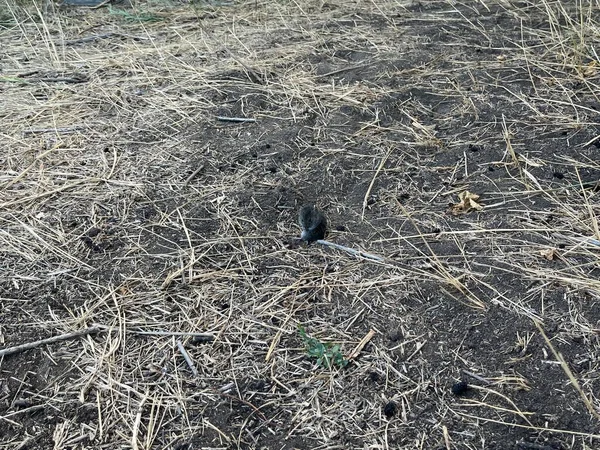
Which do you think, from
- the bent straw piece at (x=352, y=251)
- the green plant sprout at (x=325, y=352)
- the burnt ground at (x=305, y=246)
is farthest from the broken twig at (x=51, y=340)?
the bent straw piece at (x=352, y=251)

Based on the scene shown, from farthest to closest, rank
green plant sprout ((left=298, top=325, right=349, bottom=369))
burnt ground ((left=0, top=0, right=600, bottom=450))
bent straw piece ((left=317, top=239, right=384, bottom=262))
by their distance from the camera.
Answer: bent straw piece ((left=317, top=239, right=384, bottom=262)) < green plant sprout ((left=298, top=325, right=349, bottom=369)) < burnt ground ((left=0, top=0, right=600, bottom=450))

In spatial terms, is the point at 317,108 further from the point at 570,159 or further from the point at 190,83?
the point at 570,159

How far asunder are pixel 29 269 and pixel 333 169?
50.2 inches

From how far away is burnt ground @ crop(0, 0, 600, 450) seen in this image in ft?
5.95

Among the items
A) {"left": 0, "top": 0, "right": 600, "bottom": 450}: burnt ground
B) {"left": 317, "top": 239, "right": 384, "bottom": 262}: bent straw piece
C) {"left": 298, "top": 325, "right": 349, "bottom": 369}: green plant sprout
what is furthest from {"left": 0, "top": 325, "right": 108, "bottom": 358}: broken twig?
{"left": 317, "top": 239, "right": 384, "bottom": 262}: bent straw piece

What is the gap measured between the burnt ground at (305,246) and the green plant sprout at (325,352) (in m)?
0.03

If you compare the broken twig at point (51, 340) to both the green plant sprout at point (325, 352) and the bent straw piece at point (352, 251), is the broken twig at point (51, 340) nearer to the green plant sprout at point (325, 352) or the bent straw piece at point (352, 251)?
the green plant sprout at point (325, 352)

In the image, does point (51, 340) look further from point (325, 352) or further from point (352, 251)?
point (352, 251)

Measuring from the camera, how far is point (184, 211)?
2568 mm

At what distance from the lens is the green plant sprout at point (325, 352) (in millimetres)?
1921

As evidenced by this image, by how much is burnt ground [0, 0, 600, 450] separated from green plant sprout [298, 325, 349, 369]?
29 millimetres

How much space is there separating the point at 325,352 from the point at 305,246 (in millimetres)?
531

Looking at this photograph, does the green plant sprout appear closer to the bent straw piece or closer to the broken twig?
the bent straw piece

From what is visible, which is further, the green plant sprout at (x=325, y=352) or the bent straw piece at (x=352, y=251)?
the bent straw piece at (x=352, y=251)
